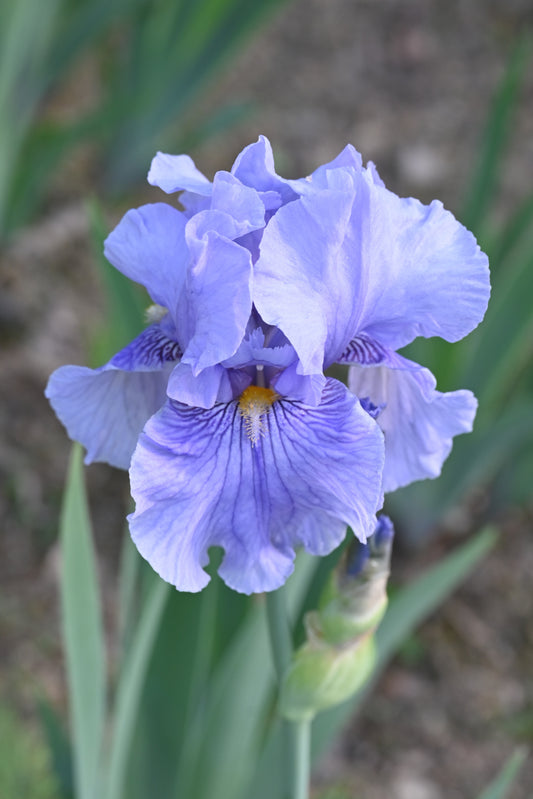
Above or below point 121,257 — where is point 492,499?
below

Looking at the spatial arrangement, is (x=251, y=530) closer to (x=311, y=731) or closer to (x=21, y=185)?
(x=311, y=731)

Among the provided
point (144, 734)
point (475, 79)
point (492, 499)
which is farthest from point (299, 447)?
point (475, 79)

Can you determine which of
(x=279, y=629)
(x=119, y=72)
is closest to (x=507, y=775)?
(x=279, y=629)

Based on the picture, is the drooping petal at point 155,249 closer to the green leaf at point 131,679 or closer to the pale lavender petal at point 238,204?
the pale lavender petal at point 238,204

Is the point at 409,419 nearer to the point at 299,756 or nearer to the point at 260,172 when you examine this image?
the point at 260,172

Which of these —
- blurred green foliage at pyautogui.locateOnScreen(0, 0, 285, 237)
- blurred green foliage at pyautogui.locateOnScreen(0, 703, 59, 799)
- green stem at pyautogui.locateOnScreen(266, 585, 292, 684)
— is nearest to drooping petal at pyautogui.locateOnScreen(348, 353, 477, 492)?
green stem at pyautogui.locateOnScreen(266, 585, 292, 684)
